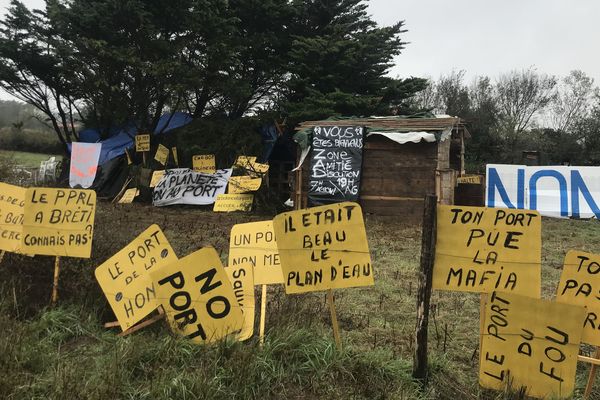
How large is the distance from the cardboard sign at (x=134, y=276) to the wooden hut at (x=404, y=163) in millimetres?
8212

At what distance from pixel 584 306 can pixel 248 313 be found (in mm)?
2214

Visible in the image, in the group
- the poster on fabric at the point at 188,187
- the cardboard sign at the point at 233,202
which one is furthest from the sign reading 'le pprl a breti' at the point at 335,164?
the poster on fabric at the point at 188,187

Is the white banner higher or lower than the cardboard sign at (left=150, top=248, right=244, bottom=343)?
higher

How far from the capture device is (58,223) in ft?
13.4

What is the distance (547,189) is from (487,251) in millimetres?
12241

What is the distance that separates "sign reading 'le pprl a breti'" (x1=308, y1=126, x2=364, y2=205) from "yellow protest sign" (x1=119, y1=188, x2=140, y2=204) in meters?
6.57

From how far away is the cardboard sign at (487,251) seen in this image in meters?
2.87

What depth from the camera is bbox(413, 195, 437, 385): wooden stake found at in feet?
9.46

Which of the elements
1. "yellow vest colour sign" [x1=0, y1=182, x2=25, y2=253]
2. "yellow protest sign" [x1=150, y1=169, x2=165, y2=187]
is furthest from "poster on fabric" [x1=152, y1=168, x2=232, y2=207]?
"yellow vest colour sign" [x1=0, y1=182, x2=25, y2=253]

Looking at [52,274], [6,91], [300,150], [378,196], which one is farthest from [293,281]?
[6,91]

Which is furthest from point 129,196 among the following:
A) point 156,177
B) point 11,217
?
point 11,217

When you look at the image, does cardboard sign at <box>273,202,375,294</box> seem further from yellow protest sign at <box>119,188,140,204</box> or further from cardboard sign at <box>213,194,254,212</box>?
yellow protest sign at <box>119,188,140,204</box>

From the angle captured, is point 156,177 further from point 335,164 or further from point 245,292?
point 245,292

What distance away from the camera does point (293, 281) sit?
10.8ft
